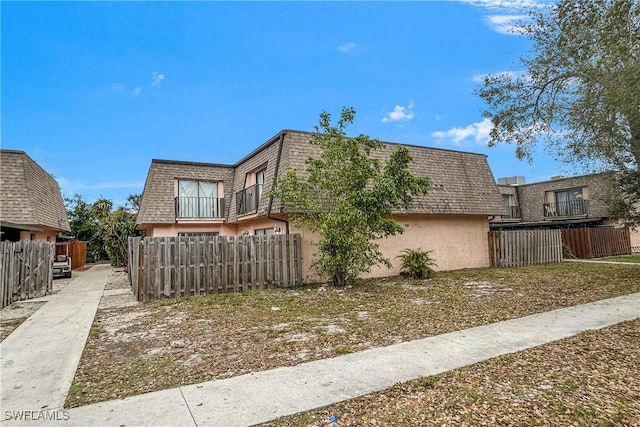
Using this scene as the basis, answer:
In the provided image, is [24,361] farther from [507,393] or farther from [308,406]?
[507,393]

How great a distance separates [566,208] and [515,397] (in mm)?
31917

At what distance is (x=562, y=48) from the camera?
9648mm

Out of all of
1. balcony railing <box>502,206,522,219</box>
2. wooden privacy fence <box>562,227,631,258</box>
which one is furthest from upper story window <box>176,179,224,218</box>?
balcony railing <box>502,206,522,219</box>

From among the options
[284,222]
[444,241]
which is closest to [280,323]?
[284,222]

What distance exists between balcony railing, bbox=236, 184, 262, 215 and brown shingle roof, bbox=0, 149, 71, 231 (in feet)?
29.3

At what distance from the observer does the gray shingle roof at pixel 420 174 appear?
15.6m

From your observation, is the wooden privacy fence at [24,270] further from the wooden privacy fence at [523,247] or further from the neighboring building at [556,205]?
the neighboring building at [556,205]

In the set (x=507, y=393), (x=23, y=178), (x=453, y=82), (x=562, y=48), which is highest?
(x=453, y=82)

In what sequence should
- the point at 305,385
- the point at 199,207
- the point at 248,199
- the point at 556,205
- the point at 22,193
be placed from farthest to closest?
the point at 556,205
the point at 199,207
the point at 22,193
the point at 248,199
the point at 305,385

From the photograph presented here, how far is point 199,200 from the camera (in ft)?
59.3

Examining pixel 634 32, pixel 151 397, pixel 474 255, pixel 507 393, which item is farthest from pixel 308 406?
pixel 474 255

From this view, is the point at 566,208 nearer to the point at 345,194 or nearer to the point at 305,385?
A: the point at 345,194

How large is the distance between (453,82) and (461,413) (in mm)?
13517

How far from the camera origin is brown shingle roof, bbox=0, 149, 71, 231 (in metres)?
15.7
